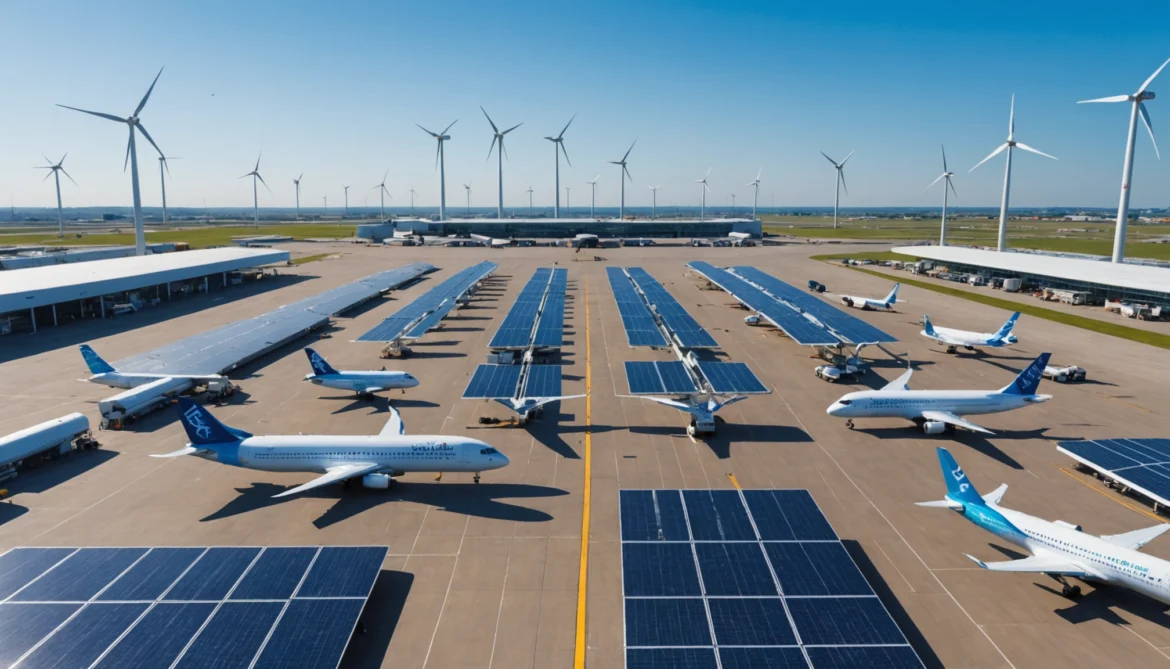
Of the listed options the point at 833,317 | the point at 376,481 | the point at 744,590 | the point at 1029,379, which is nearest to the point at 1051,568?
the point at 744,590

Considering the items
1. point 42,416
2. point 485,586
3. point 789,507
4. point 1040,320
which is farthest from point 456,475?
point 1040,320

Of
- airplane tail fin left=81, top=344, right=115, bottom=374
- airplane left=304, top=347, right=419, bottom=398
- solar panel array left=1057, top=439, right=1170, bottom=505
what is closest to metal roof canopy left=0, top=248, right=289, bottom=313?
airplane tail fin left=81, top=344, right=115, bottom=374

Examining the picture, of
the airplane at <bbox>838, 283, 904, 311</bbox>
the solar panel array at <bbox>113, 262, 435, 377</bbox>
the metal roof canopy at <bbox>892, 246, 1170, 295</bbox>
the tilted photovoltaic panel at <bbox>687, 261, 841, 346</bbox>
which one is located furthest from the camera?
the metal roof canopy at <bbox>892, 246, 1170, 295</bbox>

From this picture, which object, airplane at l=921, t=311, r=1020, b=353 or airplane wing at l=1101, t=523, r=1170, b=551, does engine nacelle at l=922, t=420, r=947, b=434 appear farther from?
airplane at l=921, t=311, r=1020, b=353

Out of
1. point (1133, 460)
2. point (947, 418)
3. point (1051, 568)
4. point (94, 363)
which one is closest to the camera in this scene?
point (1051, 568)

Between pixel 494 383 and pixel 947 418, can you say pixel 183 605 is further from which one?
pixel 947 418

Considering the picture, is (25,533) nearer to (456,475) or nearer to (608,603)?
(456,475)

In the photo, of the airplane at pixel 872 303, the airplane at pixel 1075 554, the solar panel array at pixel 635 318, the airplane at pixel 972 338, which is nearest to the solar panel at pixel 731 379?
the solar panel array at pixel 635 318
